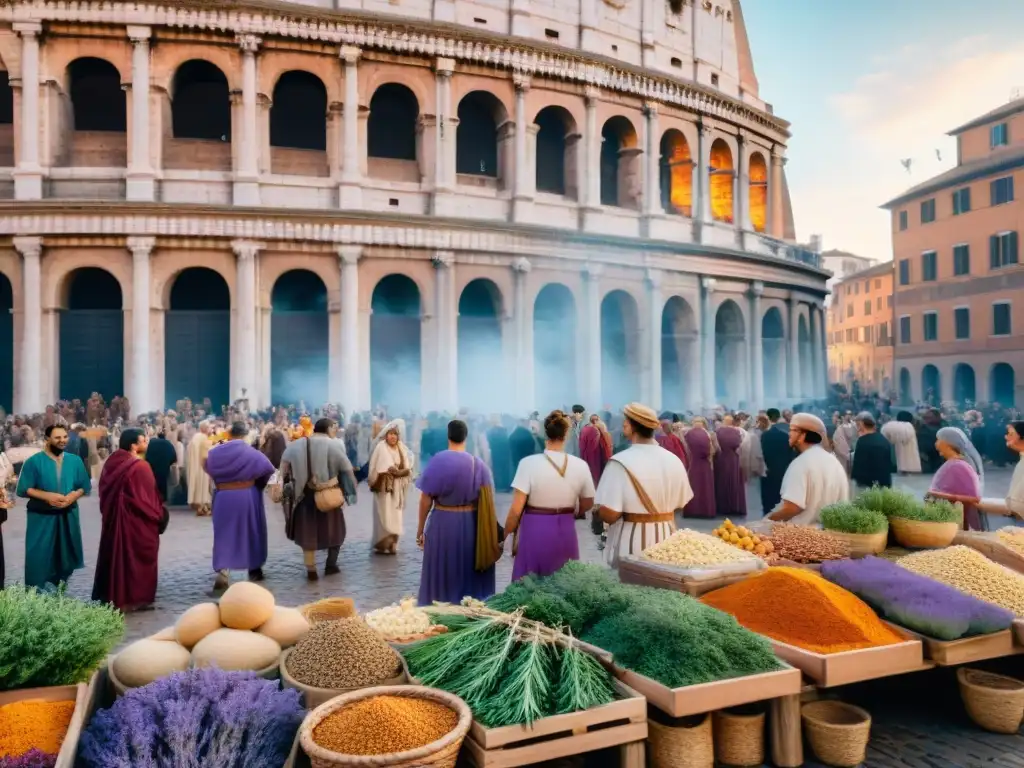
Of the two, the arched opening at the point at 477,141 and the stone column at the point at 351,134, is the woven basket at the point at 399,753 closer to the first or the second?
the stone column at the point at 351,134

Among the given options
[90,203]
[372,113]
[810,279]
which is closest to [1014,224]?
[810,279]

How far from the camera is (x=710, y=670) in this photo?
12.0 ft

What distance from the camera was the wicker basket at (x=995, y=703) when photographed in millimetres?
4402

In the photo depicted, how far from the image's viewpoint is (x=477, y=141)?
2377 cm

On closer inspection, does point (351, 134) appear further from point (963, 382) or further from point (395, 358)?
point (963, 382)

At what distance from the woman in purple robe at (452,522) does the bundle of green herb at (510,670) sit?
94.2 inches

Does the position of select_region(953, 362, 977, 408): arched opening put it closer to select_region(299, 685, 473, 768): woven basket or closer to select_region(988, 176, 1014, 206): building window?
select_region(988, 176, 1014, 206): building window

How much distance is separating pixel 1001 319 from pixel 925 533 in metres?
35.4

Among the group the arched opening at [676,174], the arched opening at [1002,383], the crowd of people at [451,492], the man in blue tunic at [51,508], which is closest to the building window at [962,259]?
the arched opening at [1002,383]

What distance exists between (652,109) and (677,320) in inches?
276

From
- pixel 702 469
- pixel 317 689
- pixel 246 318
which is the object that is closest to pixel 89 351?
pixel 246 318

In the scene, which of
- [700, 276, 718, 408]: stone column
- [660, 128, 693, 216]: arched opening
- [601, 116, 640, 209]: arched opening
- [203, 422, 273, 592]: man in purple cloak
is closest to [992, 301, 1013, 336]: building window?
[700, 276, 718, 408]: stone column

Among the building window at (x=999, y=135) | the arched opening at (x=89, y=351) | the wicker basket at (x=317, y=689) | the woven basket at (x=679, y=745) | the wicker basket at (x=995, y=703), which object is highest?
the building window at (x=999, y=135)

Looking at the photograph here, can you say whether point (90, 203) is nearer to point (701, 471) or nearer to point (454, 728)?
point (701, 471)
